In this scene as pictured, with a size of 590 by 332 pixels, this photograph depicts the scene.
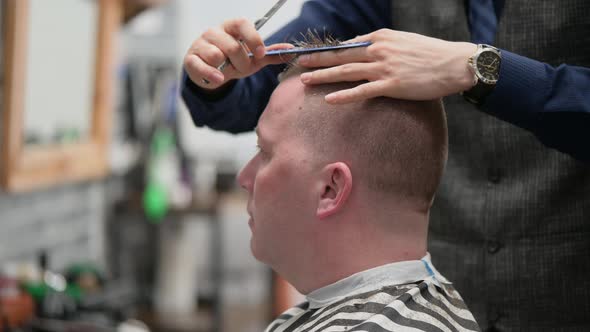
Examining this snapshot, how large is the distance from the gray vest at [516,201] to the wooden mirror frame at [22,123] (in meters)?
1.64

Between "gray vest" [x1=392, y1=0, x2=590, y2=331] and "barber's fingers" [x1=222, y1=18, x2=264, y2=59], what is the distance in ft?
1.33

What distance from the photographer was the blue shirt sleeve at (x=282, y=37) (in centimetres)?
166

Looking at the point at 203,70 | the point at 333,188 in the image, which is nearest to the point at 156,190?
the point at 203,70

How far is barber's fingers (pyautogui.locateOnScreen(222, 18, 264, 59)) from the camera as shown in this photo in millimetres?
1353

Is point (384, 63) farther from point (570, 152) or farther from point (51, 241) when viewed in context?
point (51, 241)

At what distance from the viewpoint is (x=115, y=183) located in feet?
16.4

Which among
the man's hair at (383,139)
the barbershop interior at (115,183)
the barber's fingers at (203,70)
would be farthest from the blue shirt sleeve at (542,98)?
the barbershop interior at (115,183)

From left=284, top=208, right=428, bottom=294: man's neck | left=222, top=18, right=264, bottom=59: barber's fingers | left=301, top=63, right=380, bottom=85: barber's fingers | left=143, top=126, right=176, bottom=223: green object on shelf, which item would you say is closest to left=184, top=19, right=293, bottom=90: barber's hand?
left=222, top=18, right=264, bottom=59: barber's fingers

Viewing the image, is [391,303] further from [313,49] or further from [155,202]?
[155,202]

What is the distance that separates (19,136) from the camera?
2.79 m

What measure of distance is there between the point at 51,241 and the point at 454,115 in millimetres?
2493

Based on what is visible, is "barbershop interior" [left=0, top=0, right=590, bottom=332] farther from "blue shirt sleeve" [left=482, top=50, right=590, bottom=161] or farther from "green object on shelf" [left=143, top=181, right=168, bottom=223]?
"green object on shelf" [left=143, top=181, right=168, bottom=223]

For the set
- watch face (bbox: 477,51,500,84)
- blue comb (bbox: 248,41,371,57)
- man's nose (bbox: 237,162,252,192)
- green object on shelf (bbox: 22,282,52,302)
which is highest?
blue comb (bbox: 248,41,371,57)

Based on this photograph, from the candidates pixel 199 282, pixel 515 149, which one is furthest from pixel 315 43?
pixel 199 282
